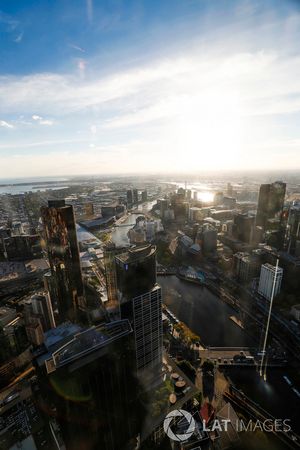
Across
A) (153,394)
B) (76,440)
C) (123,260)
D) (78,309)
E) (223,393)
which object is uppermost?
(123,260)

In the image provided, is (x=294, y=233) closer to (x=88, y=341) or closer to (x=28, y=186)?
(x=88, y=341)

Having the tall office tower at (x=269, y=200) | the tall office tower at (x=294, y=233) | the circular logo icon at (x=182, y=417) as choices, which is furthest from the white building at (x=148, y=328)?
the tall office tower at (x=269, y=200)

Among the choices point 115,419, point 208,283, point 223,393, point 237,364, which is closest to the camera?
point 115,419

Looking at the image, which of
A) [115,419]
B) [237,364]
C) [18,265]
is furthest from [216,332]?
[18,265]

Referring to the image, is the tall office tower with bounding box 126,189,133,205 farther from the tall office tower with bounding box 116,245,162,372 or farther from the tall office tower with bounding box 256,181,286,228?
the tall office tower with bounding box 116,245,162,372

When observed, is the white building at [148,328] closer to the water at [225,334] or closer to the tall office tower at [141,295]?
the tall office tower at [141,295]

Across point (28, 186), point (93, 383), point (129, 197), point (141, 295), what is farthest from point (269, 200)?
point (28, 186)

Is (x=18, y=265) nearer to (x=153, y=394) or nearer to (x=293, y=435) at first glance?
(x=153, y=394)
